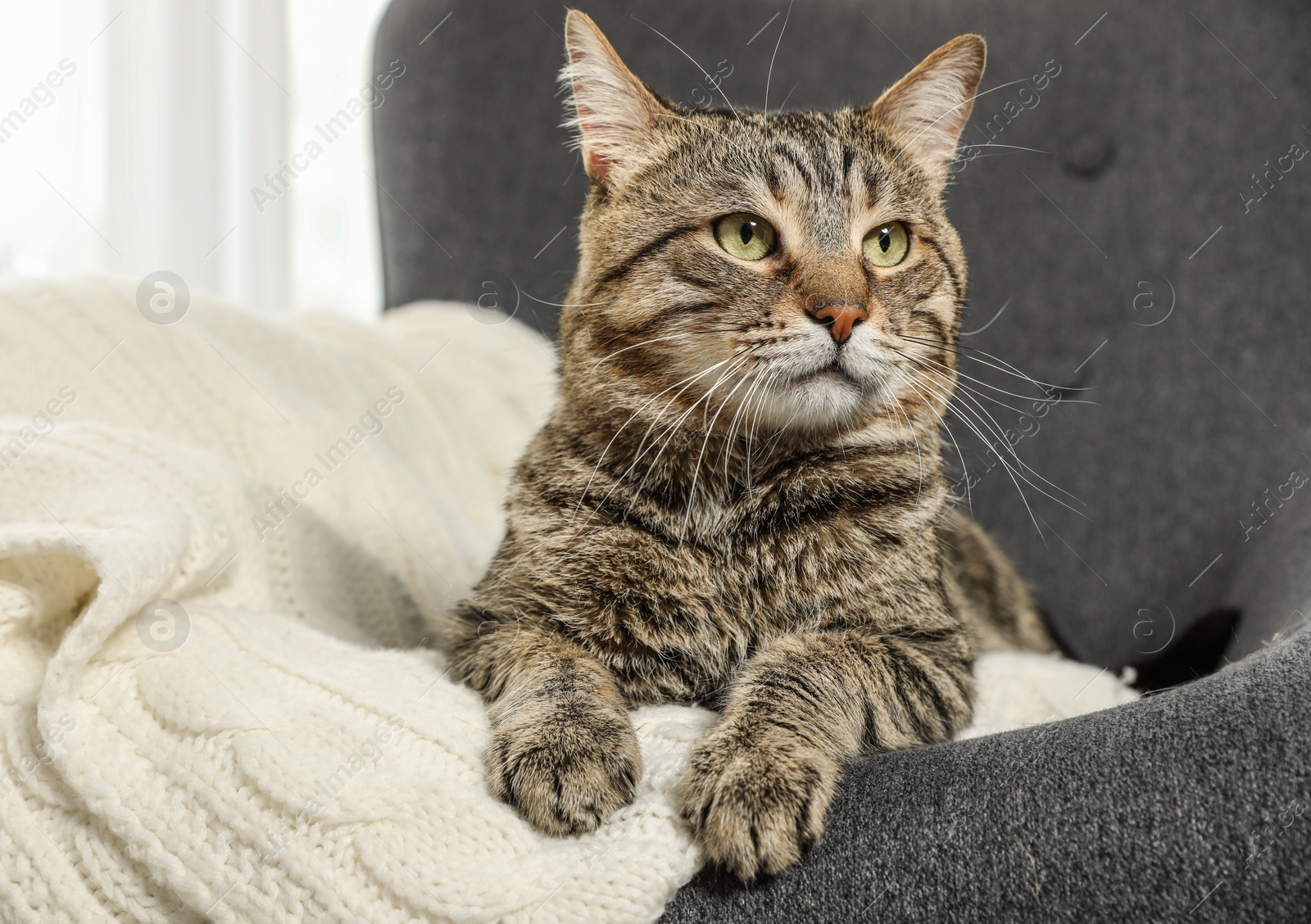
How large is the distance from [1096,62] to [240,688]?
78.8 inches

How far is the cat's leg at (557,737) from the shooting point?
0.80 m

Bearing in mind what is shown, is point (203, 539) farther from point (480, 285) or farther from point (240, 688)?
point (480, 285)

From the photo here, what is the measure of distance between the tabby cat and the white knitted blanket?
3.7 inches

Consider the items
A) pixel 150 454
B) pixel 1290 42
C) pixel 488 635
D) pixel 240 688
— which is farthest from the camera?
pixel 1290 42

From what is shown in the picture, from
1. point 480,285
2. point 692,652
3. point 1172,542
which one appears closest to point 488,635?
point 692,652

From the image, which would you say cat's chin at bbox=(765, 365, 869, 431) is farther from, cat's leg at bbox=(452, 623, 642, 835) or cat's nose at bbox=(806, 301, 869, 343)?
cat's leg at bbox=(452, 623, 642, 835)

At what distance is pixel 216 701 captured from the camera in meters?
0.90

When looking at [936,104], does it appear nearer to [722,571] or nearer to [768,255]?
[768,255]

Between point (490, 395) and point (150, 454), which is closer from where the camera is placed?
point (150, 454)

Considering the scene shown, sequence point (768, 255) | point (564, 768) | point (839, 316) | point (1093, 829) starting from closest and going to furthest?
point (1093, 829) < point (564, 768) < point (839, 316) < point (768, 255)

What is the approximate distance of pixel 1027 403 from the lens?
194 cm

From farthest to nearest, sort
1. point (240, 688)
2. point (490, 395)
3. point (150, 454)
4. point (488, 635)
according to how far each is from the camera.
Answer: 1. point (490, 395)
2. point (150, 454)
3. point (488, 635)
4. point (240, 688)

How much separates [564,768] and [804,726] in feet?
0.73

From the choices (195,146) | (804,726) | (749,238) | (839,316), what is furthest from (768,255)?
(195,146)
